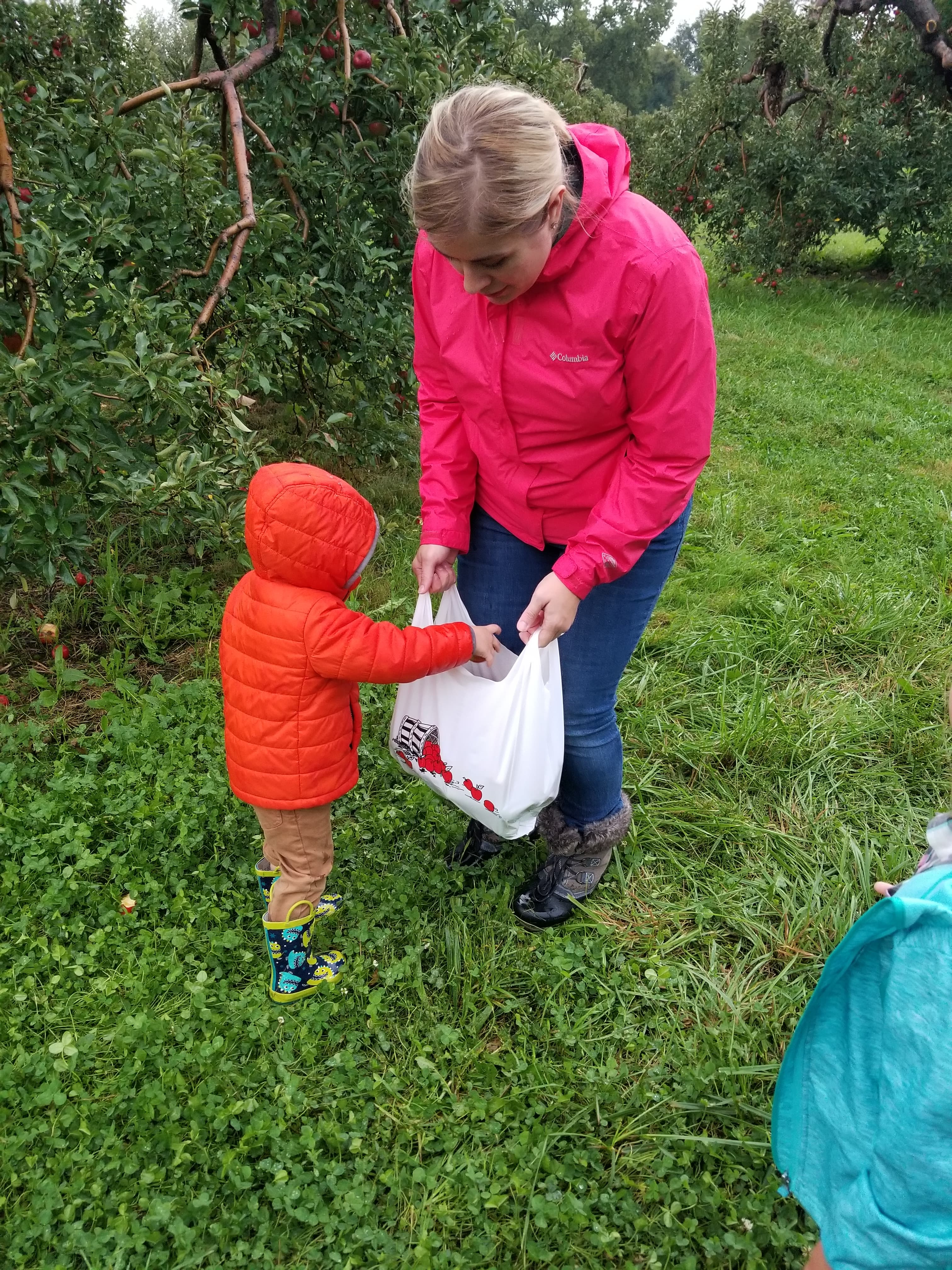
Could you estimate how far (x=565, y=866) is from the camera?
2.29 metres

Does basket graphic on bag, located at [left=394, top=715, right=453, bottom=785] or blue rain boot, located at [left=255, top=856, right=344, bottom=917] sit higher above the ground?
basket graphic on bag, located at [left=394, top=715, right=453, bottom=785]

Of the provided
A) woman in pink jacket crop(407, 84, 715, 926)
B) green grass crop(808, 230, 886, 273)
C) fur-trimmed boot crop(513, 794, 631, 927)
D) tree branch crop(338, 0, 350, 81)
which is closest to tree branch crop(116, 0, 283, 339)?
tree branch crop(338, 0, 350, 81)

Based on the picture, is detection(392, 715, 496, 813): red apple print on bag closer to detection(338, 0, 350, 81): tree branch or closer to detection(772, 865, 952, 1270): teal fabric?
detection(772, 865, 952, 1270): teal fabric

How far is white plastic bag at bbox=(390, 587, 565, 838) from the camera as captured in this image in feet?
6.03

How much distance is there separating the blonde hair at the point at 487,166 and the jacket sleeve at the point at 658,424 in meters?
0.25

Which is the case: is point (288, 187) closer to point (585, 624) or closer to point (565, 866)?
point (585, 624)

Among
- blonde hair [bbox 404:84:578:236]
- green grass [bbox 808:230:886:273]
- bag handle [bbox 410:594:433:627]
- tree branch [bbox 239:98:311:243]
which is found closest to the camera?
blonde hair [bbox 404:84:578:236]

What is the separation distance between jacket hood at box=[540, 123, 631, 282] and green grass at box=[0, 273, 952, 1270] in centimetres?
161

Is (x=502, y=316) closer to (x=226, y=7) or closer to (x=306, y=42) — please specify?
(x=226, y=7)

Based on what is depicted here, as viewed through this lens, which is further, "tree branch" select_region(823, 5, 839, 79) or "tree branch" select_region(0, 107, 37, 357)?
"tree branch" select_region(823, 5, 839, 79)

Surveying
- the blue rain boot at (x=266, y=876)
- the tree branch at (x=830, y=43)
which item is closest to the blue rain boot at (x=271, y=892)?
the blue rain boot at (x=266, y=876)

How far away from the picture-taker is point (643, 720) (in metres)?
2.98

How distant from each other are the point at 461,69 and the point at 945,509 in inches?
120

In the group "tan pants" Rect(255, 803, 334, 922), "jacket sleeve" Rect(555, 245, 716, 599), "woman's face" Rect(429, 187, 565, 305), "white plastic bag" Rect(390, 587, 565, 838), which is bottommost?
"tan pants" Rect(255, 803, 334, 922)
